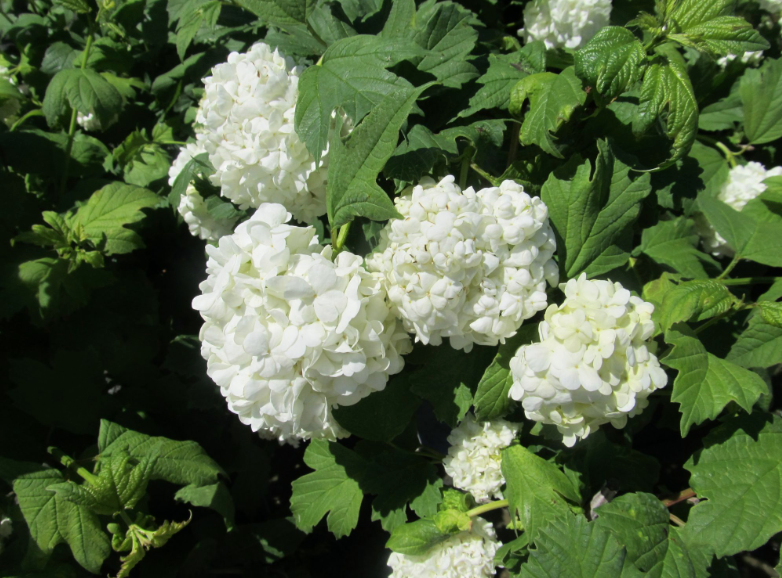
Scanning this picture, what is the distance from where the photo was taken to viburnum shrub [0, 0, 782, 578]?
138 centimetres

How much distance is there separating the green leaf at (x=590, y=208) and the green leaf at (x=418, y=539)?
99cm

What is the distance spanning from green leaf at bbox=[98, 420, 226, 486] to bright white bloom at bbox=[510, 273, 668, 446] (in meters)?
1.35

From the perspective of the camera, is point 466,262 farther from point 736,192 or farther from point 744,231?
point 736,192

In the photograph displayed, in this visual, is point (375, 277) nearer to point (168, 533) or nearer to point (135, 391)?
point (168, 533)

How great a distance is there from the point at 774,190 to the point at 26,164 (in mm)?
3285

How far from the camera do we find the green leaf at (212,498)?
219cm

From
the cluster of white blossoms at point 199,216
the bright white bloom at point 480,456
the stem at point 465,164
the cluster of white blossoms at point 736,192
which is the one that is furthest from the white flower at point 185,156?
the cluster of white blossoms at point 736,192

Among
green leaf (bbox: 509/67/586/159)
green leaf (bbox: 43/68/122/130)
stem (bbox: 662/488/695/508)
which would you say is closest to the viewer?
green leaf (bbox: 509/67/586/159)

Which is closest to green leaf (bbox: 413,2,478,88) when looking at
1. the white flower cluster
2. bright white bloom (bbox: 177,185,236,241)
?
the white flower cluster

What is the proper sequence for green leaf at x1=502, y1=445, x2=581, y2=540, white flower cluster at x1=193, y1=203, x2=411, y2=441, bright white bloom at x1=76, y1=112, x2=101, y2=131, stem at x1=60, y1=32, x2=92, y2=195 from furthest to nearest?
1. bright white bloom at x1=76, y1=112, x2=101, y2=131
2. stem at x1=60, y1=32, x2=92, y2=195
3. green leaf at x1=502, y1=445, x2=581, y2=540
4. white flower cluster at x1=193, y1=203, x2=411, y2=441

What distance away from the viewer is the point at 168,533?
185 cm

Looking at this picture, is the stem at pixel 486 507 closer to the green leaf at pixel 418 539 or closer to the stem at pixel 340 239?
the green leaf at pixel 418 539

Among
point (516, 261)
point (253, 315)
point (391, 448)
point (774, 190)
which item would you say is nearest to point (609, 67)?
point (516, 261)

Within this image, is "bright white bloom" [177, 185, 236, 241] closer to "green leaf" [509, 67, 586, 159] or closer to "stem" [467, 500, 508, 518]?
"green leaf" [509, 67, 586, 159]
